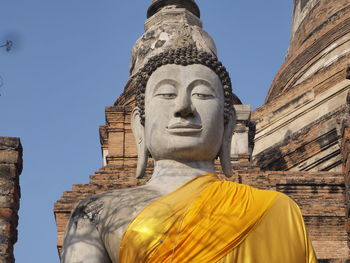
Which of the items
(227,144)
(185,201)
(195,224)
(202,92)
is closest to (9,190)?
(227,144)

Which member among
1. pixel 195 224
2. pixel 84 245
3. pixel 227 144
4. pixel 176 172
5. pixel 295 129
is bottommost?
pixel 84 245

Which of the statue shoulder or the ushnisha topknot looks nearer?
the statue shoulder

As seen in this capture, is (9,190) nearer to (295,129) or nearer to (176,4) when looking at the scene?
(176,4)

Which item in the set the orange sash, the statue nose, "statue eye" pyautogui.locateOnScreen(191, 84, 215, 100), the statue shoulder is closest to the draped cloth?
the orange sash

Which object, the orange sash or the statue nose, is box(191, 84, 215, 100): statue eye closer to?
the statue nose

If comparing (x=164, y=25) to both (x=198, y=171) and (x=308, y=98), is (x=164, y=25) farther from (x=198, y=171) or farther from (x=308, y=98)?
(x=198, y=171)

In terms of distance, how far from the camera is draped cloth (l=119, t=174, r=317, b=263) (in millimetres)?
5492

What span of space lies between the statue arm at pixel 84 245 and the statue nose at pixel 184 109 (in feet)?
2.87

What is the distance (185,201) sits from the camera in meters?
5.80

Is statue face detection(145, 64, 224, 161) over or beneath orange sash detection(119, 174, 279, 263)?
over

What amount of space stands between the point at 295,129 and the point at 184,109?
14.7 meters

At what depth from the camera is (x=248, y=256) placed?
18.2 feet

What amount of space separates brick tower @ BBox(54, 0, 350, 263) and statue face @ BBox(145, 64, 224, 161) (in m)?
0.50

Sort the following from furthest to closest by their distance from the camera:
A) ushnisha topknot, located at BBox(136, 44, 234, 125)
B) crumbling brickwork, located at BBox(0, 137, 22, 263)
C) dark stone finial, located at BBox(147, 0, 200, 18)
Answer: dark stone finial, located at BBox(147, 0, 200, 18)
crumbling brickwork, located at BBox(0, 137, 22, 263)
ushnisha topknot, located at BBox(136, 44, 234, 125)
